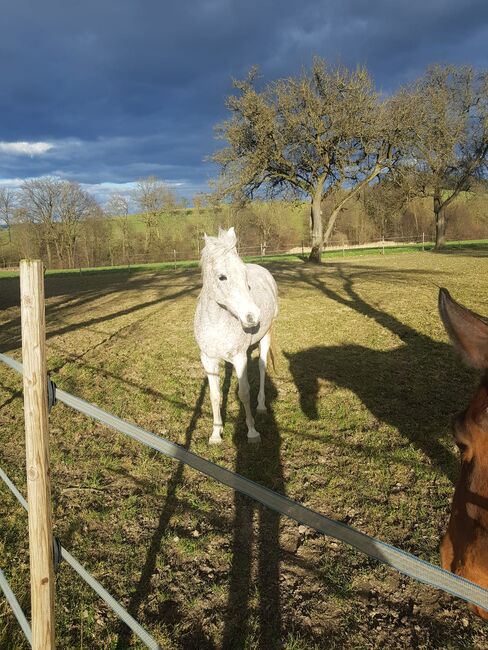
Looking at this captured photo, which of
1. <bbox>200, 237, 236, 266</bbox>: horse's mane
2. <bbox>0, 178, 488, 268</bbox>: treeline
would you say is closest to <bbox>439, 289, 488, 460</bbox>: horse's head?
<bbox>200, 237, 236, 266</bbox>: horse's mane

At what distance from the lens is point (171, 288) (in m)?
16.5

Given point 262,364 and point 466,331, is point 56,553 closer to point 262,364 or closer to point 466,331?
point 466,331

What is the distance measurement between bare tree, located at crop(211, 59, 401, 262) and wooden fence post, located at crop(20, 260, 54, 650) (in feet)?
74.8

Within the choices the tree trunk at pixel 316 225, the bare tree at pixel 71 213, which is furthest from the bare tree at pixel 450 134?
the bare tree at pixel 71 213

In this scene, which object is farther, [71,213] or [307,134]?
[71,213]

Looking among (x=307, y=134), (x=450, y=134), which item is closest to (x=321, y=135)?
(x=307, y=134)

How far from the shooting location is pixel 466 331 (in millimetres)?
1302

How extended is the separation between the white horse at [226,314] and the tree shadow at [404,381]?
1.43 metres

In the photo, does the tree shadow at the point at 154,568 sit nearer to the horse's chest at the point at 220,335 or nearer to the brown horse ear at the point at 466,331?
the horse's chest at the point at 220,335

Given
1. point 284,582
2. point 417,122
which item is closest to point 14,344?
point 284,582

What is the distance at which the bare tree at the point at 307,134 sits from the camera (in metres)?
21.5

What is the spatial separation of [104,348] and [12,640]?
21.5 feet

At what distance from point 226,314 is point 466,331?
310 centimetres

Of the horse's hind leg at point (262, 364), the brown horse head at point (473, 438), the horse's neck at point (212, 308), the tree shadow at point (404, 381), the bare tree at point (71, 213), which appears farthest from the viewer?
the bare tree at point (71, 213)
